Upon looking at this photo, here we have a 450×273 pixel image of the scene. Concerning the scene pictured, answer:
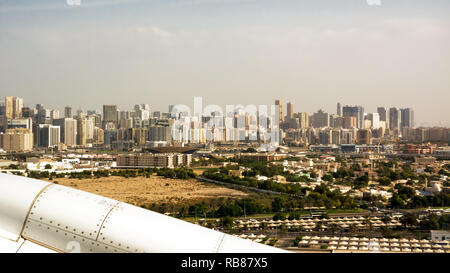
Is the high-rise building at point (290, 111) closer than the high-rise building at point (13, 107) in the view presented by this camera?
No

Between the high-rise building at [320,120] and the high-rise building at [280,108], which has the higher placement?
the high-rise building at [280,108]

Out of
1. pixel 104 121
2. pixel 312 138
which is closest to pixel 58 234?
pixel 104 121

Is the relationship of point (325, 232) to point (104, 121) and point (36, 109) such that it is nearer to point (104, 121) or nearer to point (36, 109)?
point (36, 109)

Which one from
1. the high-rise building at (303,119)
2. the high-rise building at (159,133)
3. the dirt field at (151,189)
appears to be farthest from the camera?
the high-rise building at (303,119)

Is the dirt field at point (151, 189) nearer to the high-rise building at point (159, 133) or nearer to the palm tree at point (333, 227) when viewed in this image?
the palm tree at point (333, 227)

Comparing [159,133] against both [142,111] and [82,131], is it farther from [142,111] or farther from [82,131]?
[82,131]

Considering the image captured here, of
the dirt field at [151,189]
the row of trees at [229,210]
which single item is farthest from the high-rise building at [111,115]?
the row of trees at [229,210]
